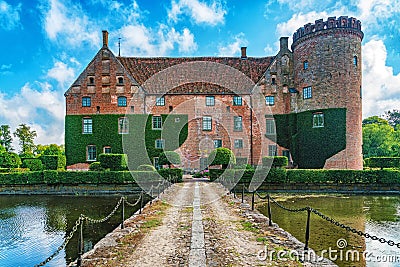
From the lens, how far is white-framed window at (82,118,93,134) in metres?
29.6

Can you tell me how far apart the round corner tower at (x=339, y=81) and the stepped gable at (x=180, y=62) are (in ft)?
19.6

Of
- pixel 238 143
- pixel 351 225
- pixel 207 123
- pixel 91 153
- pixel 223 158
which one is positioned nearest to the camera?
pixel 351 225

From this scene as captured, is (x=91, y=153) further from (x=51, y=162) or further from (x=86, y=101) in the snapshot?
(x=51, y=162)

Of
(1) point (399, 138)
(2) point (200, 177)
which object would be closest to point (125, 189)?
(2) point (200, 177)

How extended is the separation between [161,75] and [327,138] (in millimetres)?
15409

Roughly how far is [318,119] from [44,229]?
21631mm

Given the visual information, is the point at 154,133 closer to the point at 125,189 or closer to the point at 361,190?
the point at 125,189

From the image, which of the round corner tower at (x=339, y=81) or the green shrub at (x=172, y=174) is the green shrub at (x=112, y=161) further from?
the round corner tower at (x=339, y=81)

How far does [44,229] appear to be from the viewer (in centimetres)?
1055

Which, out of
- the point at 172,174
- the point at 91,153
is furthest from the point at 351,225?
the point at 91,153

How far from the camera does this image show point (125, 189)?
2089 centimetres

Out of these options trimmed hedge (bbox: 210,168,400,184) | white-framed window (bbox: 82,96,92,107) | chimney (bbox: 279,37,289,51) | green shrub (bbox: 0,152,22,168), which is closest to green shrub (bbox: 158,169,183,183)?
trimmed hedge (bbox: 210,168,400,184)

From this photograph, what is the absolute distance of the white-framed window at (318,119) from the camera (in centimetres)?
2634

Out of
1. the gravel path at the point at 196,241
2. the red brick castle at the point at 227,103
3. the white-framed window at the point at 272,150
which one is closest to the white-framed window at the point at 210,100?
the red brick castle at the point at 227,103
